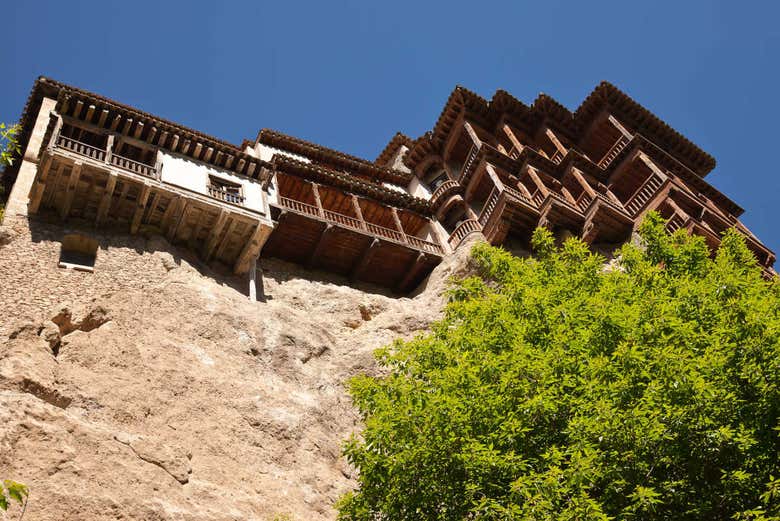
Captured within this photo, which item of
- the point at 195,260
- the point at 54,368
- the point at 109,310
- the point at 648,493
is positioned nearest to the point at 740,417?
the point at 648,493

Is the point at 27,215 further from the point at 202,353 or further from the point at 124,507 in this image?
the point at 124,507

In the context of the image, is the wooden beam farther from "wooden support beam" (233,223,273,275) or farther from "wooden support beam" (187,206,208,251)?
"wooden support beam" (187,206,208,251)

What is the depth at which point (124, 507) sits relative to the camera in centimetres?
1309

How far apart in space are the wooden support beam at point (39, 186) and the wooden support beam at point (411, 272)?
46.5 feet

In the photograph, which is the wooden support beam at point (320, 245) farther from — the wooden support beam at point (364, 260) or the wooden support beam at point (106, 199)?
the wooden support beam at point (106, 199)

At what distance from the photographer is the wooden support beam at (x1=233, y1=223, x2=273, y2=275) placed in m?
24.8

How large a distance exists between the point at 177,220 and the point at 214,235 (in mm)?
1317

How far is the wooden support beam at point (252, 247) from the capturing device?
2480cm

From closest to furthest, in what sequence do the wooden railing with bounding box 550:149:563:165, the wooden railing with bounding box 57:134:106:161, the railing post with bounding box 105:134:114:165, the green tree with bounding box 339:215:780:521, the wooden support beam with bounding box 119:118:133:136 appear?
the green tree with bounding box 339:215:780:521 < the wooden railing with bounding box 57:134:106:161 < the railing post with bounding box 105:134:114:165 < the wooden support beam with bounding box 119:118:133:136 < the wooden railing with bounding box 550:149:563:165

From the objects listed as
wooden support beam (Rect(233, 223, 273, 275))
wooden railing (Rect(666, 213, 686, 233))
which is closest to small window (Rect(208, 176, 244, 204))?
wooden support beam (Rect(233, 223, 273, 275))

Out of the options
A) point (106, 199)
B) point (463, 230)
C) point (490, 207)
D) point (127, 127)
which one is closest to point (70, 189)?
point (106, 199)

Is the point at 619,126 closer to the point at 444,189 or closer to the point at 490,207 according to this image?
the point at 444,189

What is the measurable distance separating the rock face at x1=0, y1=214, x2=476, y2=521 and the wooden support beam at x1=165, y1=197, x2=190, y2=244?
0.71 metres

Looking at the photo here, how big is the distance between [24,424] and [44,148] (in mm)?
12146
